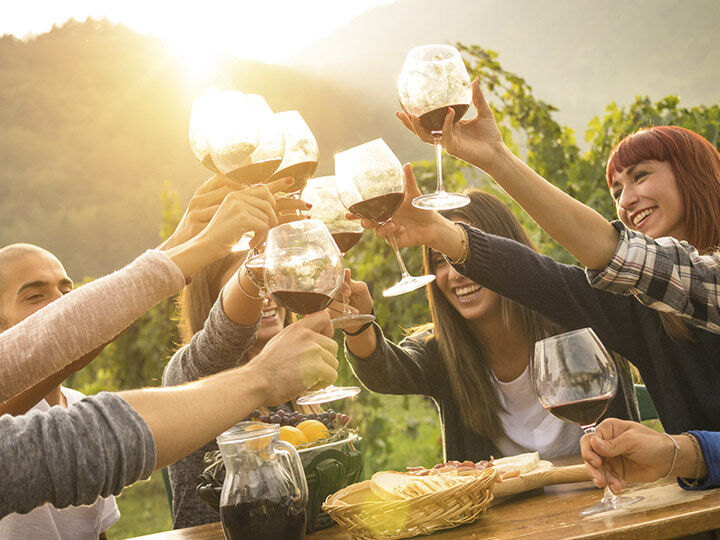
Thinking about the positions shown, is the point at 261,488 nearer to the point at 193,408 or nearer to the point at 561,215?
the point at 193,408

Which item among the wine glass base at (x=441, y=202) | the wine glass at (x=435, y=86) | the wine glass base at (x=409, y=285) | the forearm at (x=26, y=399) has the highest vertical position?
the wine glass at (x=435, y=86)

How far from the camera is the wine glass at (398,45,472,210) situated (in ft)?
4.91

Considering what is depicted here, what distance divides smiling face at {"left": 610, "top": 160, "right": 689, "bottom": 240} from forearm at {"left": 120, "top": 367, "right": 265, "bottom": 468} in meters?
1.54

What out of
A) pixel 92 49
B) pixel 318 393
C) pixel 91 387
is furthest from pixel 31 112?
pixel 318 393

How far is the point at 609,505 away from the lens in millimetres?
1366

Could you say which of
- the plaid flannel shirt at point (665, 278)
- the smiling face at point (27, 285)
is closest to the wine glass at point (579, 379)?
the plaid flannel shirt at point (665, 278)

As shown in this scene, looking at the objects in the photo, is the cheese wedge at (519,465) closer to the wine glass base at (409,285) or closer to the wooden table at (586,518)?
the wooden table at (586,518)

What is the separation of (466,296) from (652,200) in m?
0.76

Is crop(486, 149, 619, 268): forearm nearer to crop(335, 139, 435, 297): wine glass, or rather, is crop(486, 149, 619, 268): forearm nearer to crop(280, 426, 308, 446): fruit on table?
crop(335, 139, 435, 297): wine glass

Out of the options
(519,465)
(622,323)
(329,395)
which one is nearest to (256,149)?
(329,395)

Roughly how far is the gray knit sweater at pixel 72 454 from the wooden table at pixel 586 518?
625 millimetres

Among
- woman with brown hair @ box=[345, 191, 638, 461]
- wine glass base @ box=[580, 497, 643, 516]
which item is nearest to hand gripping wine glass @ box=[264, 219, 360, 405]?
wine glass base @ box=[580, 497, 643, 516]

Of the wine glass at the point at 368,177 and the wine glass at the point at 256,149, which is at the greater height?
the wine glass at the point at 256,149

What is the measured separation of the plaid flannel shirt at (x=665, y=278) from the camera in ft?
5.09
